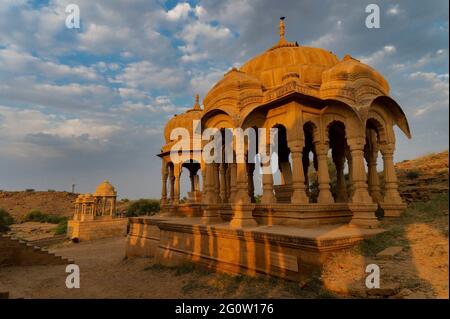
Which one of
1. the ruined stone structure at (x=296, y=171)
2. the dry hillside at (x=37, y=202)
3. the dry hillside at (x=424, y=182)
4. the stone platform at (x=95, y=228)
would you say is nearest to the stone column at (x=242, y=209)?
the ruined stone structure at (x=296, y=171)

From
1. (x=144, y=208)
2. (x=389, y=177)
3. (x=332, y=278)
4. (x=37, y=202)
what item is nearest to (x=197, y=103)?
(x=389, y=177)

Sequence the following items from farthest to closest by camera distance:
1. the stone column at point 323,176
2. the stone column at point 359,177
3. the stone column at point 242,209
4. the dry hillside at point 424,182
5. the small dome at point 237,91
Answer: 1. the dry hillside at point 424,182
2. the small dome at point 237,91
3. the stone column at point 323,176
4. the stone column at point 242,209
5. the stone column at point 359,177

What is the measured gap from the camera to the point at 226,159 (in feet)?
48.8

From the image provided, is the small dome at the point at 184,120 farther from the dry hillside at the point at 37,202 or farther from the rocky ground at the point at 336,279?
the dry hillside at the point at 37,202

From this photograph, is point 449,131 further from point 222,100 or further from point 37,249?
point 37,249

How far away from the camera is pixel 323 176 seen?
10.2m

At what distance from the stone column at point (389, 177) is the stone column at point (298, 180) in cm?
364

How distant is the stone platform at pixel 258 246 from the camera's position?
21.2 ft

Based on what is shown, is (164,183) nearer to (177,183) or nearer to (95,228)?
(177,183)

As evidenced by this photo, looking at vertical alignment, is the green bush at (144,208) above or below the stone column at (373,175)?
below

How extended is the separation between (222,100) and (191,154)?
36.4 ft

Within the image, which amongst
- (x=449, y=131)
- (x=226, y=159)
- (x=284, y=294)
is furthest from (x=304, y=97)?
(x=449, y=131)

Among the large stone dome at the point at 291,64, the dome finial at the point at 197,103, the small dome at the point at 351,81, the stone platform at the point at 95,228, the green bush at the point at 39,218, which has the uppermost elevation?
the dome finial at the point at 197,103
